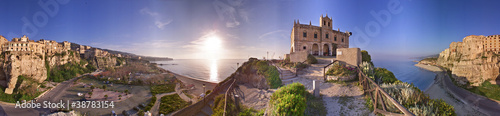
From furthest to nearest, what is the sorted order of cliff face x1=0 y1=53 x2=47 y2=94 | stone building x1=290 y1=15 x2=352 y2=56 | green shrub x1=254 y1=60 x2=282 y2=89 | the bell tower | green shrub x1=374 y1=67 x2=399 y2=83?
the bell tower < stone building x1=290 y1=15 x2=352 y2=56 < cliff face x1=0 y1=53 x2=47 y2=94 < green shrub x1=254 y1=60 x2=282 y2=89 < green shrub x1=374 y1=67 x2=399 y2=83

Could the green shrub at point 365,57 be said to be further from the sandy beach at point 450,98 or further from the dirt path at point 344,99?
the sandy beach at point 450,98

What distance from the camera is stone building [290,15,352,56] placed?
2161cm

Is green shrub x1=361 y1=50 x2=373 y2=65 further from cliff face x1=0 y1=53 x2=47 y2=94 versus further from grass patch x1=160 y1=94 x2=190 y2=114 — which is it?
cliff face x1=0 y1=53 x2=47 y2=94

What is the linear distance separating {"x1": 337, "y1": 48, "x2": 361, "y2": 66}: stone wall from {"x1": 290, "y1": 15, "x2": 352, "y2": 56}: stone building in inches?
435

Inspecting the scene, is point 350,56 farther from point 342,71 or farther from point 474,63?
point 474,63

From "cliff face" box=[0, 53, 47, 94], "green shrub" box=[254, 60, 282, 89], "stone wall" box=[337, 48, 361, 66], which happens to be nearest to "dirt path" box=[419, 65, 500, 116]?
"stone wall" box=[337, 48, 361, 66]

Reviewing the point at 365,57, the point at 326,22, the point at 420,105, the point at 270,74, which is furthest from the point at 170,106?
the point at 326,22

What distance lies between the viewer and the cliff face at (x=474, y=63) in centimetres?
1378

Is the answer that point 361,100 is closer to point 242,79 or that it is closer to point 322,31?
point 242,79

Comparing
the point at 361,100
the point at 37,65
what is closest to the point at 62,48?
the point at 37,65

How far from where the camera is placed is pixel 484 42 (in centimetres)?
1498

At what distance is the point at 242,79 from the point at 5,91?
34241mm

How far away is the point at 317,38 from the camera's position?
910 inches

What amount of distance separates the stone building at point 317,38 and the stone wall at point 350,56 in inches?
435
